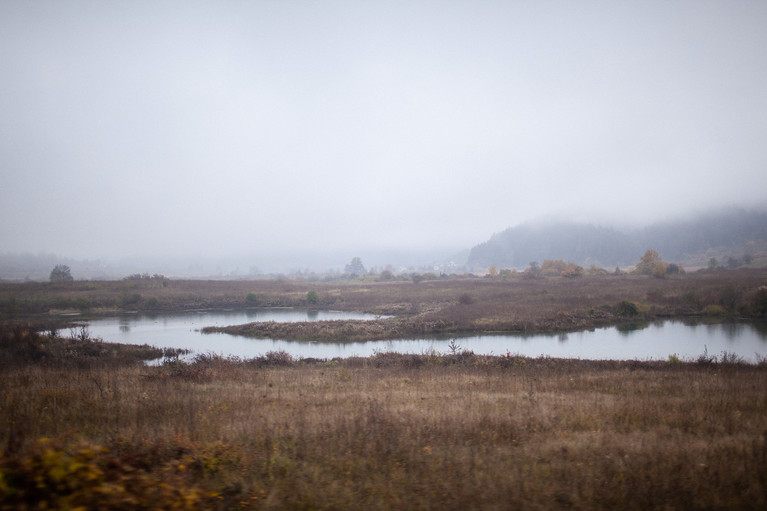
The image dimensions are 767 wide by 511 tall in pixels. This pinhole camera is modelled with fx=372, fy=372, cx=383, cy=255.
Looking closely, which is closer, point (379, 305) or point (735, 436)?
point (735, 436)

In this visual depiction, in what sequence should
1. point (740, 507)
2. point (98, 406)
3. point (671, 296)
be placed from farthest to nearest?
point (671, 296), point (98, 406), point (740, 507)

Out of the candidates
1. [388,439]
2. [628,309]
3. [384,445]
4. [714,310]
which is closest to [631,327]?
[628,309]

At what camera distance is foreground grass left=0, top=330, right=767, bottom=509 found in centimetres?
468

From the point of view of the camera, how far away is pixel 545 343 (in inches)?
1332

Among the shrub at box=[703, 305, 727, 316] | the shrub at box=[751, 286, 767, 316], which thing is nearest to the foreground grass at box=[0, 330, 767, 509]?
the shrub at box=[751, 286, 767, 316]

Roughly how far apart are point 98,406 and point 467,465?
388 inches

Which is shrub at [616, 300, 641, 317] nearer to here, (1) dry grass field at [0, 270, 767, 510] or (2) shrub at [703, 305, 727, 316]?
(2) shrub at [703, 305, 727, 316]

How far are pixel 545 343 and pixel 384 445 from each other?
101 feet

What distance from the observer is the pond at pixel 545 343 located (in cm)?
2890

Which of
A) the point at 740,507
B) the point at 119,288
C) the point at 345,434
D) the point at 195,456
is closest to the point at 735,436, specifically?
the point at 740,507

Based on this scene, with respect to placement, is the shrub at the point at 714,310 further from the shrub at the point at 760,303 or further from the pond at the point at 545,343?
the pond at the point at 545,343

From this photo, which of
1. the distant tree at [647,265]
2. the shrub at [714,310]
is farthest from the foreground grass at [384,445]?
the distant tree at [647,265]

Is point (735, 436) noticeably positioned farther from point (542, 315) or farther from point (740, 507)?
point (542, 315)

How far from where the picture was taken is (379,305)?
63.1m
